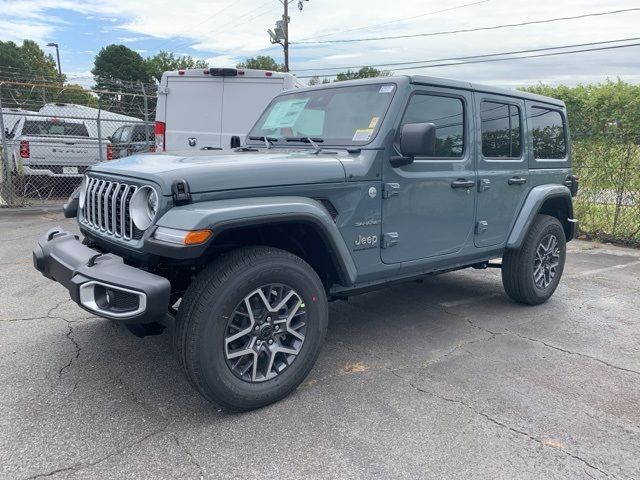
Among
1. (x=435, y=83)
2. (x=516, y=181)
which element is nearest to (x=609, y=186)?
(x=516, y=181)

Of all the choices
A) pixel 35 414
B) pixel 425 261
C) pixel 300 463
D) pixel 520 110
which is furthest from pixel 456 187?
pixel 35 414

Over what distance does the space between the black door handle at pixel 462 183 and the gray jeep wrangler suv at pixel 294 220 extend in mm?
17

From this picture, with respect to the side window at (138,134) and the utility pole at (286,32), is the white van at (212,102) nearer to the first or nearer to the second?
the side window at (138,134)

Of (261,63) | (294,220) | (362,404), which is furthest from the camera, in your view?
(261,63)

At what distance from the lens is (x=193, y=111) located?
8.57 metres

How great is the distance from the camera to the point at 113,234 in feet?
10.0

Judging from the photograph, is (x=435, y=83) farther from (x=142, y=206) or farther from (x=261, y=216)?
(x=142, y=206)

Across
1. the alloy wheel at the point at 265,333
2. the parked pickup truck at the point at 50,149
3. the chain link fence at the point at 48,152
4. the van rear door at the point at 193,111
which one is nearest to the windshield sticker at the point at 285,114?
the alloy wheel at the point at 265,333

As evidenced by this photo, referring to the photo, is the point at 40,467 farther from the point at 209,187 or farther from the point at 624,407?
the point at 624,407

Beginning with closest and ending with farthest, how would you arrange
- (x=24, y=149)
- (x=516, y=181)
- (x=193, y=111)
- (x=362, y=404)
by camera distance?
1. (x=362, y=404)
2. (x=516, y=181)
3. (x=193, y=111)
4. (x=24, y=149)

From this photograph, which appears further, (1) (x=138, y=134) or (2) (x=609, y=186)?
(1) (x=138, y=134)

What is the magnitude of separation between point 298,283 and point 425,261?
4.16 ft

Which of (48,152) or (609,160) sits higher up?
(609,160)

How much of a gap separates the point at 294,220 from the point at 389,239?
0.90 m
